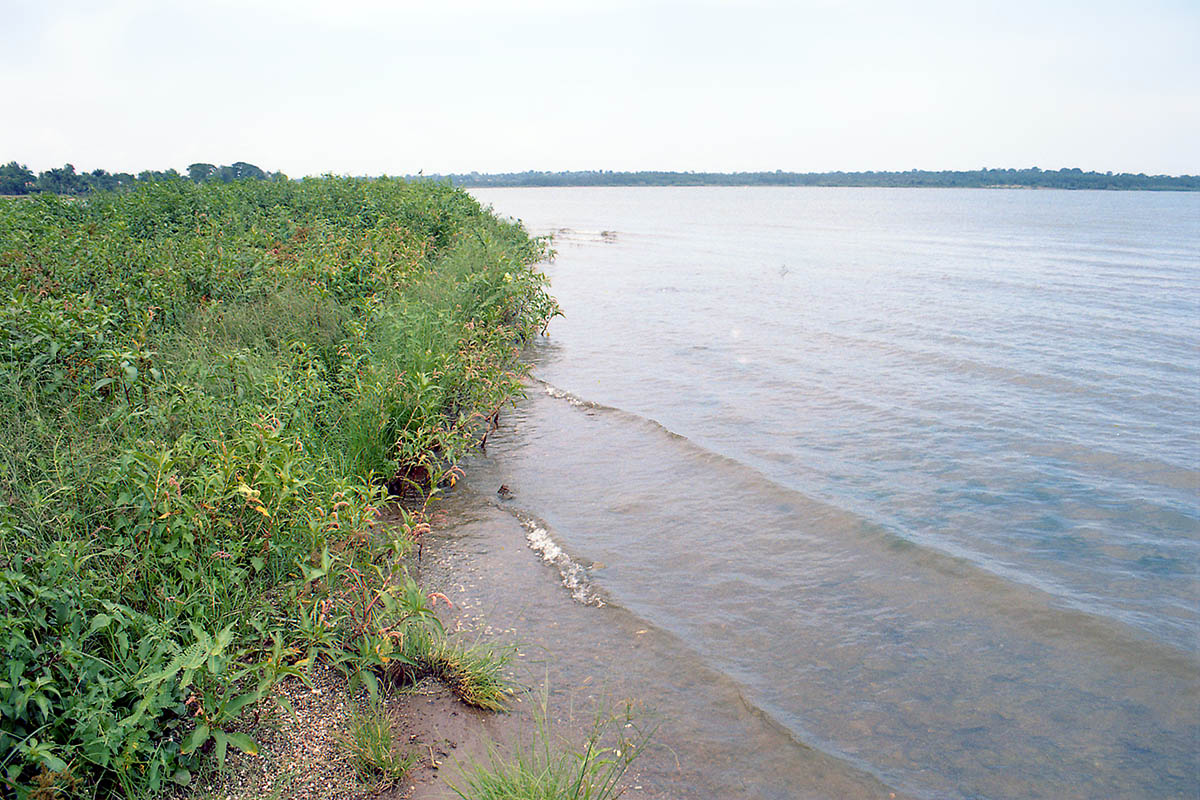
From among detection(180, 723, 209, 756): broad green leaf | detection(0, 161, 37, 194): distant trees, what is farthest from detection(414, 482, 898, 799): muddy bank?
detection(0, 161, 37, 194): distant trees

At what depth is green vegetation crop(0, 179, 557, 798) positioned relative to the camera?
3248mm

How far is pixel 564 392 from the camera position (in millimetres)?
12328

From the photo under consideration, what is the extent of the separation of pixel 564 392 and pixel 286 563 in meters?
7.93

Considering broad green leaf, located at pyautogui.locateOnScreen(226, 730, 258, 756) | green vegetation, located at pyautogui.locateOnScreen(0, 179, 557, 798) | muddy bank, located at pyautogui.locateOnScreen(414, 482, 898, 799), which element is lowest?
muddy bank, located at pyautogui.locateOnScreen(414, 482, 898, 799)

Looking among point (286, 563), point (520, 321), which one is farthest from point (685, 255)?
point (286, 563)

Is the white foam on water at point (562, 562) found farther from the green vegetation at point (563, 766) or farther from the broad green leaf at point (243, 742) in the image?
the broad green leaf at point (243, 742)

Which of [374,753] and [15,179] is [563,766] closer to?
[374,753]

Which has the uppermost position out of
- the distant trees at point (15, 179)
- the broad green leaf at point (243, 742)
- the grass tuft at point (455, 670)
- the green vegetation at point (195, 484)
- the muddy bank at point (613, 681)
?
the distant trees at point (15, 179)

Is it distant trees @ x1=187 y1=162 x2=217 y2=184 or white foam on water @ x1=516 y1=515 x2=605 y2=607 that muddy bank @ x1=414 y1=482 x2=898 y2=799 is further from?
distant trees @ x1=187 y1=162 x2=217 y2=184

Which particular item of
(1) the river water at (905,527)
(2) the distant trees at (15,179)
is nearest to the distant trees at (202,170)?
(2) the distant trees at (15,179)

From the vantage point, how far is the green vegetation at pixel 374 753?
3.65 meters

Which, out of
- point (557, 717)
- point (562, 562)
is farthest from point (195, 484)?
point (562, 562)

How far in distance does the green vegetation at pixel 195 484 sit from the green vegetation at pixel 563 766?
54 cm

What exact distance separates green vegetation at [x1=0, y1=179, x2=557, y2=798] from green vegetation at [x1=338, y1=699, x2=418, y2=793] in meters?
0.34
